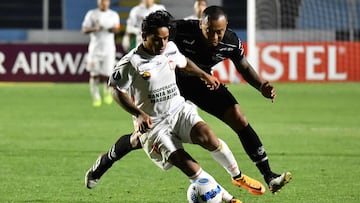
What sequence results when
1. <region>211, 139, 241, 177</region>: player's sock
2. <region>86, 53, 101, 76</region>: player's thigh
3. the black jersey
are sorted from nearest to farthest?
<region>211, 139, 241, 177</region>: player's sock < the black jersey < <region>86, 53, 101, 76</region>: player's thigh

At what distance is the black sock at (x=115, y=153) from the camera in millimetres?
8727

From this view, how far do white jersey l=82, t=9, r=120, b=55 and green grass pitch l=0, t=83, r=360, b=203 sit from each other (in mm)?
1155

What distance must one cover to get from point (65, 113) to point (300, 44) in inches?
360

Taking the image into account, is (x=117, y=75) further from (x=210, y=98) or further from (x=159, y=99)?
(x=210, y=98)

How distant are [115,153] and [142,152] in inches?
161

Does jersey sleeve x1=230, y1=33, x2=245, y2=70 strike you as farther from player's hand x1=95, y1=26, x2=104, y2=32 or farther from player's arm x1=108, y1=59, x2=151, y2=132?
player's hand x1=95, y1=26, x2=104, y2=32

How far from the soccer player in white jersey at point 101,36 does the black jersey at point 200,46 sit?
11.8 meters

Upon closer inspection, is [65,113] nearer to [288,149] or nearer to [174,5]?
[288,149]

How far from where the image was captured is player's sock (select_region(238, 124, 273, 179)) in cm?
918

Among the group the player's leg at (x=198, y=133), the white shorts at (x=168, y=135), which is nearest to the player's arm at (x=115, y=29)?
the player's leg at (x=198, y=133)

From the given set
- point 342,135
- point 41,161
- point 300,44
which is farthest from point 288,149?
point 300,44

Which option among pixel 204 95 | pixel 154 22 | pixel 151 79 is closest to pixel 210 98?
pixel 204 95

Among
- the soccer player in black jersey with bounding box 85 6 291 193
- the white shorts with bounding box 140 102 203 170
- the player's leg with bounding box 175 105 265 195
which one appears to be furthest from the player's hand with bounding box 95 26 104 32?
the white shorts with bounding box 140 102 203 170

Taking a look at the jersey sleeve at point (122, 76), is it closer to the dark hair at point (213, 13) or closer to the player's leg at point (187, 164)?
the player's leg at point (187, 164)
